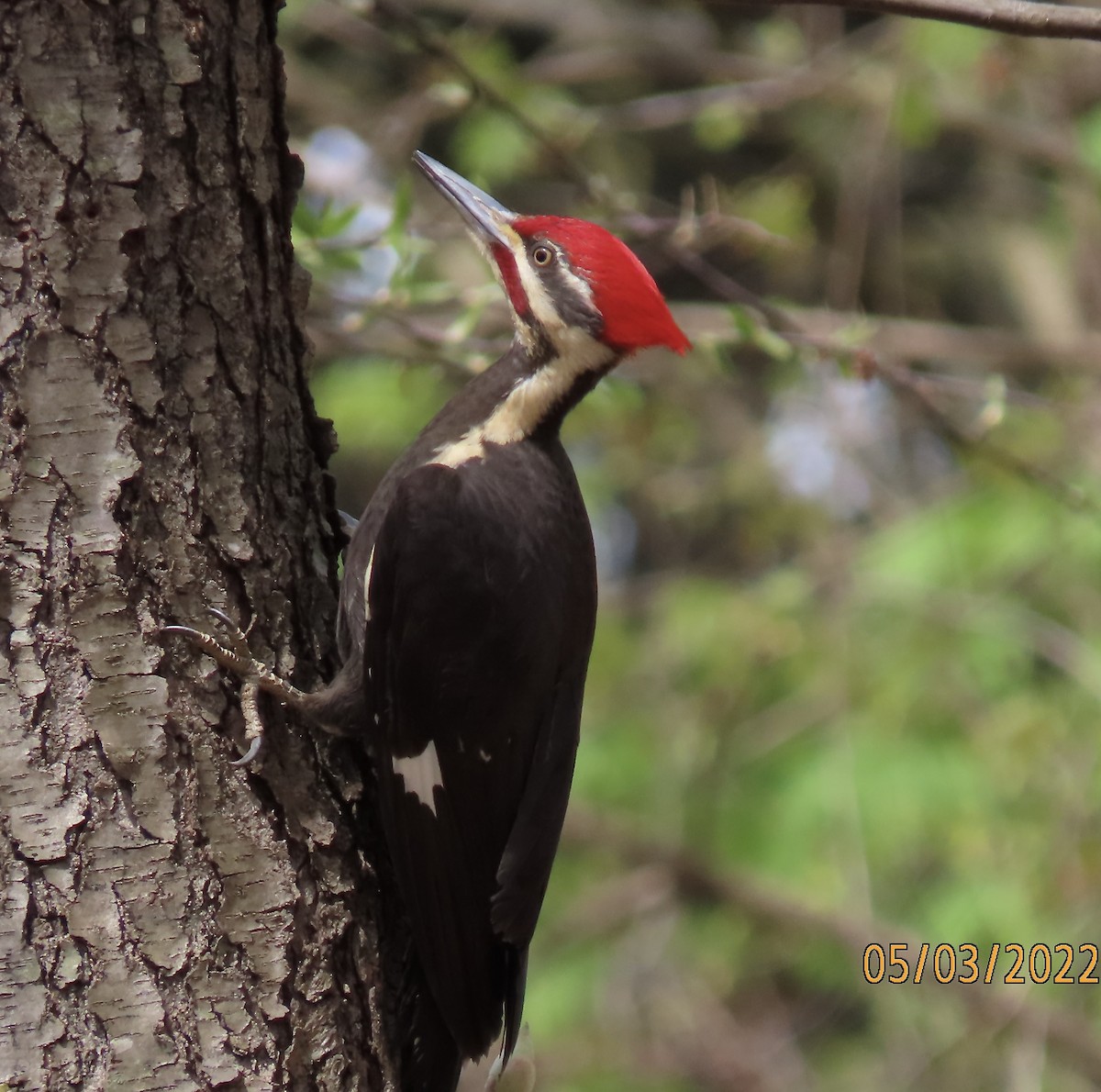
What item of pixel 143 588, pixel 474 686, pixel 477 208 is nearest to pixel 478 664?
pixel 474 686

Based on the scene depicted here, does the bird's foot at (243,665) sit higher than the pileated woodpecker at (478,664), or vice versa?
the bird's foot at (243,665)

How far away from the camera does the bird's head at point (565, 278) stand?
2.22 metres

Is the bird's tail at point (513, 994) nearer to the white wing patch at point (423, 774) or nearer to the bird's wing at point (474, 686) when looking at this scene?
the bird's wing at point (474, 686)

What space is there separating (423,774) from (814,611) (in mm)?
3008

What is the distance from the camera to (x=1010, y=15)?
5.15 feet

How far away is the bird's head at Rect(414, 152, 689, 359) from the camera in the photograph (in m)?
2.22

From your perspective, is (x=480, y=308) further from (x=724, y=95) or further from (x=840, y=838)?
(x=840, y=838)

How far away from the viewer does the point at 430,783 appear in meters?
1.99

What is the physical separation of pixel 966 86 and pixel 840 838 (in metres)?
2.58

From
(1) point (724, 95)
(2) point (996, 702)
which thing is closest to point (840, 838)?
(2) point (996, 702)

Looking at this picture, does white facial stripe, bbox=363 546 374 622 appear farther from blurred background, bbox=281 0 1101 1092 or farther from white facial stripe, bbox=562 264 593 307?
blurred background, bbox=281 0 1101 1092
